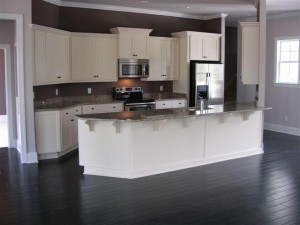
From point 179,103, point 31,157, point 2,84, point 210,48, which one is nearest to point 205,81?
point 179,103

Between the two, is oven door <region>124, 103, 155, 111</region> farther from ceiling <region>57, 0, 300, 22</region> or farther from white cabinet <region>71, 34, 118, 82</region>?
ceiling <region>57, 0, 300, 22</region>

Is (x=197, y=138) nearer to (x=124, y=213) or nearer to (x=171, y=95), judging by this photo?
(x=124, y=213)

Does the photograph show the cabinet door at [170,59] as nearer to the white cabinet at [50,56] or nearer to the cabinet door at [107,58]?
the cabinet door at [107,58]

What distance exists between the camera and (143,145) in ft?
17.8

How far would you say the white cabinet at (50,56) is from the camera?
6215 mm

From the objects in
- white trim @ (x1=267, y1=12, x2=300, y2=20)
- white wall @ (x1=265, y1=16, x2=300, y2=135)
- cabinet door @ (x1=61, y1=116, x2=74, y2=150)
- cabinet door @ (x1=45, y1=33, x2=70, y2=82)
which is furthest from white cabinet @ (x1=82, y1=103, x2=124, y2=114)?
white trim @ (x1=267, y1=12, x2=300, y2=20)

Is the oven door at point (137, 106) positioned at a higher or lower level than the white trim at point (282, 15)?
lower

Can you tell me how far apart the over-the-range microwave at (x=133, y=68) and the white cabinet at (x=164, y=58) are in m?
0.20

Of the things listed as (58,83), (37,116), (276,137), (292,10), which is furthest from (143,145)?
(292,10)

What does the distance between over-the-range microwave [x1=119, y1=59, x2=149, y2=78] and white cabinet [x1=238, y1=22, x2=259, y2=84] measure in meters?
2.20

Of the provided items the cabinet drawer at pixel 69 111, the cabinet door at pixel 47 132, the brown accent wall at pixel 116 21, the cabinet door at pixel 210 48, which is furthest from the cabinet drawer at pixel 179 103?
the cabinet door at pixel 47 132

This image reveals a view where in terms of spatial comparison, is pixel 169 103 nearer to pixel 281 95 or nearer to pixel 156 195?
pixel 281 95

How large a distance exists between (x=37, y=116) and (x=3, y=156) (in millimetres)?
1119

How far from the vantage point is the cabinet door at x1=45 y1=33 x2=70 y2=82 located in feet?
21.4
